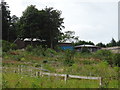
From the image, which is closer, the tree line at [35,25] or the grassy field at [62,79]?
the grassy field at [62,79]

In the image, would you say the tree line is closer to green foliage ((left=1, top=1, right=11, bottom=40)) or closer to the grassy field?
green foliage ((left=1, top=1, right=11, bottom=40))

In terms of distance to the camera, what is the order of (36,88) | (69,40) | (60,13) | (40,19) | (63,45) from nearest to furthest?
(36,88) → (40,19) → (60,13) → (63,45) → (69,40)

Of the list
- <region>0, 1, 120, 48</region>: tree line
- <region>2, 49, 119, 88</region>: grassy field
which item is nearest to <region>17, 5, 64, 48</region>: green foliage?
<region>0, 1, 120, 48</region>: tree line

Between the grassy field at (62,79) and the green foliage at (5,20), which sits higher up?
the green foliage at (5,20)

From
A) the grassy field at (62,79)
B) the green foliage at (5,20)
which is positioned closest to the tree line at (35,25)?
the green foliage at (5,20)

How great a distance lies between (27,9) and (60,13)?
20.7 feet

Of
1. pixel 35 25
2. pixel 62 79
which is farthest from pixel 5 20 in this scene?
pixel 62 79

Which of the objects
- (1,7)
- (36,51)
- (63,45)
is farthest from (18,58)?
(63,45)

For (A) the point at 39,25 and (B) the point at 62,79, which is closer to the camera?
(B) the point at 62,79

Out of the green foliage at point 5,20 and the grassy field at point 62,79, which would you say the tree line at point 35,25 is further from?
the grassy field at point 62,79

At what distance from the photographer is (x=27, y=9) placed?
43125 mm

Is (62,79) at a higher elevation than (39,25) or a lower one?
lower

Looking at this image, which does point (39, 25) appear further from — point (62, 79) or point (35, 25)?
point (62, 79)

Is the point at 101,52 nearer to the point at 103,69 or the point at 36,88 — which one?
the point at 103,69
